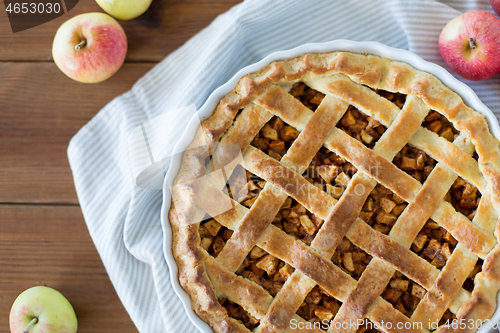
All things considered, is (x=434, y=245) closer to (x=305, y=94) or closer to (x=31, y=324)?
(x=305, y=94)

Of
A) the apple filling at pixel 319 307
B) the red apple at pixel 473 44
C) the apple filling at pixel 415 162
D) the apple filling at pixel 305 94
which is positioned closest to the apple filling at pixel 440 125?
the apple filling at pixel 415 162

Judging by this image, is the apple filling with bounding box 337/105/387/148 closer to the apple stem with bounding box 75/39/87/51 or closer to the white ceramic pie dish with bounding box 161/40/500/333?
the white ceramic pie dish with bounding box 161/40/500/333

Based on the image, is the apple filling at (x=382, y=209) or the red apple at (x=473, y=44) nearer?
the apple filling at (x=382, y=209)

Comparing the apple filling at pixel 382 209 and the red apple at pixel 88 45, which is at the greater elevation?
the red apple at pixel 88 45

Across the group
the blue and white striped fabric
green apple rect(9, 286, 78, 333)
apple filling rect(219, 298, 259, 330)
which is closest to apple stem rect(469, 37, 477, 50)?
the blue and white striped fabric

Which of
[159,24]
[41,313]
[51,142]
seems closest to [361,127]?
[159,24]

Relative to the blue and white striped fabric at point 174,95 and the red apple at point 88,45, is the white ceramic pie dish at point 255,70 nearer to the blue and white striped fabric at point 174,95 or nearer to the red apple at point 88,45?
the blue and white striped fabric at point 174,95
